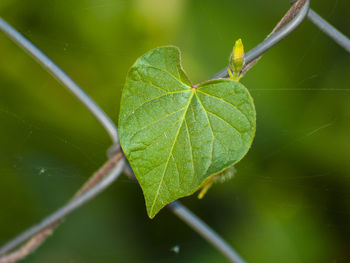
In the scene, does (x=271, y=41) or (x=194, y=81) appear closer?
(x=271, y=41)


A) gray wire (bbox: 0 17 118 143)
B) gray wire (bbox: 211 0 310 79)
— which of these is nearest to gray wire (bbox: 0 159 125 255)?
gray wire (bbox: 0 17 118 143)

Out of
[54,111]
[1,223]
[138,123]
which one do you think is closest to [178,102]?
[138,123]

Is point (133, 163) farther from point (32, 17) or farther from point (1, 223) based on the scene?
point (1, 223)

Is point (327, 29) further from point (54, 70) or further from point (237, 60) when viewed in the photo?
point (54, 70)

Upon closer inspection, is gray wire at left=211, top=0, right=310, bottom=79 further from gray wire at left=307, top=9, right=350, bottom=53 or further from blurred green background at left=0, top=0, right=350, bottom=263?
blurred green background at left=0, top=0, right=350, bottom=263

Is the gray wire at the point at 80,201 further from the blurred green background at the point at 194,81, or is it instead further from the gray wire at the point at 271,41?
the blurred green background at the point at 194,81

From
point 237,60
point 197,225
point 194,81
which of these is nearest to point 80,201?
point 197,225
